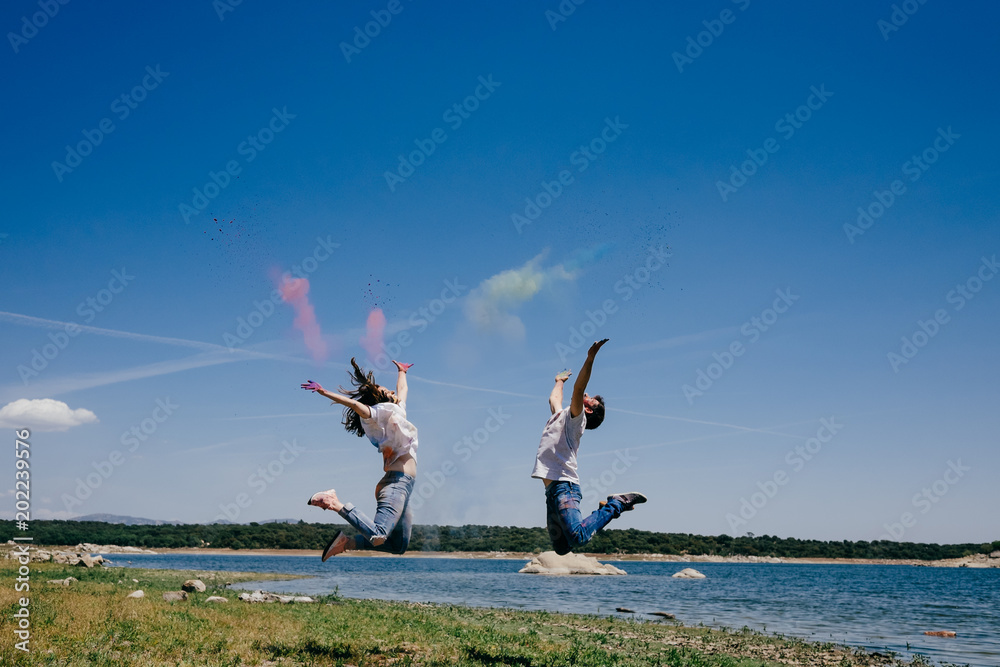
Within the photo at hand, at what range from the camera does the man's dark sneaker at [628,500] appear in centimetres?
1113

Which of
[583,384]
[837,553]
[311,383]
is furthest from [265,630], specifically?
[837,553]

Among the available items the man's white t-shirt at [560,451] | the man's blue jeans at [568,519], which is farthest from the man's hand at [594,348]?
the man's blue jeans at [568,519]

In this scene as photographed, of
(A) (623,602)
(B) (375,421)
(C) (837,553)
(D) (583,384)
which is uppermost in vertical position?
(D) (583,384)

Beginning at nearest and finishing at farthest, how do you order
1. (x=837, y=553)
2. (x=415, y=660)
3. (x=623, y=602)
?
1. (x=415, y=660)
2. (x=623, y=602)
3. (x=837, y=553)

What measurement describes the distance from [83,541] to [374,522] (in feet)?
536

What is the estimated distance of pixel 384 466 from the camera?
428 inches

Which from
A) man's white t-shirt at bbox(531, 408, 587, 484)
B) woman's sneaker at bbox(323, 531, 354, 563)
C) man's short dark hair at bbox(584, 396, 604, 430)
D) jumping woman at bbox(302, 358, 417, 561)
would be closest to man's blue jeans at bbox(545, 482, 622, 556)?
man's white t-shirt at bbox(531, 408, 587, 484)

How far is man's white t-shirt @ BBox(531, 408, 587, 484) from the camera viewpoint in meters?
10.6

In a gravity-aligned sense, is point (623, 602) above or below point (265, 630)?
below

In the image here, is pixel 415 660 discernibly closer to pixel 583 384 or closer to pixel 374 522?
pixel 374 522

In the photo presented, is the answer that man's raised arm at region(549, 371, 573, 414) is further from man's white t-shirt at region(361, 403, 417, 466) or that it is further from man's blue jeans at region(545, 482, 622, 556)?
man's white t-shirt at region(361, 403, 417, 466)

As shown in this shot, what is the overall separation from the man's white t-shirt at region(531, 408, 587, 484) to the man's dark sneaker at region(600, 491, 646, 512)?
2.92 ft

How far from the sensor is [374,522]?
10.0 metres

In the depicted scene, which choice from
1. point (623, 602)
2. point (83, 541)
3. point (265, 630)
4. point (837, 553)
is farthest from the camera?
point (837, 553)
